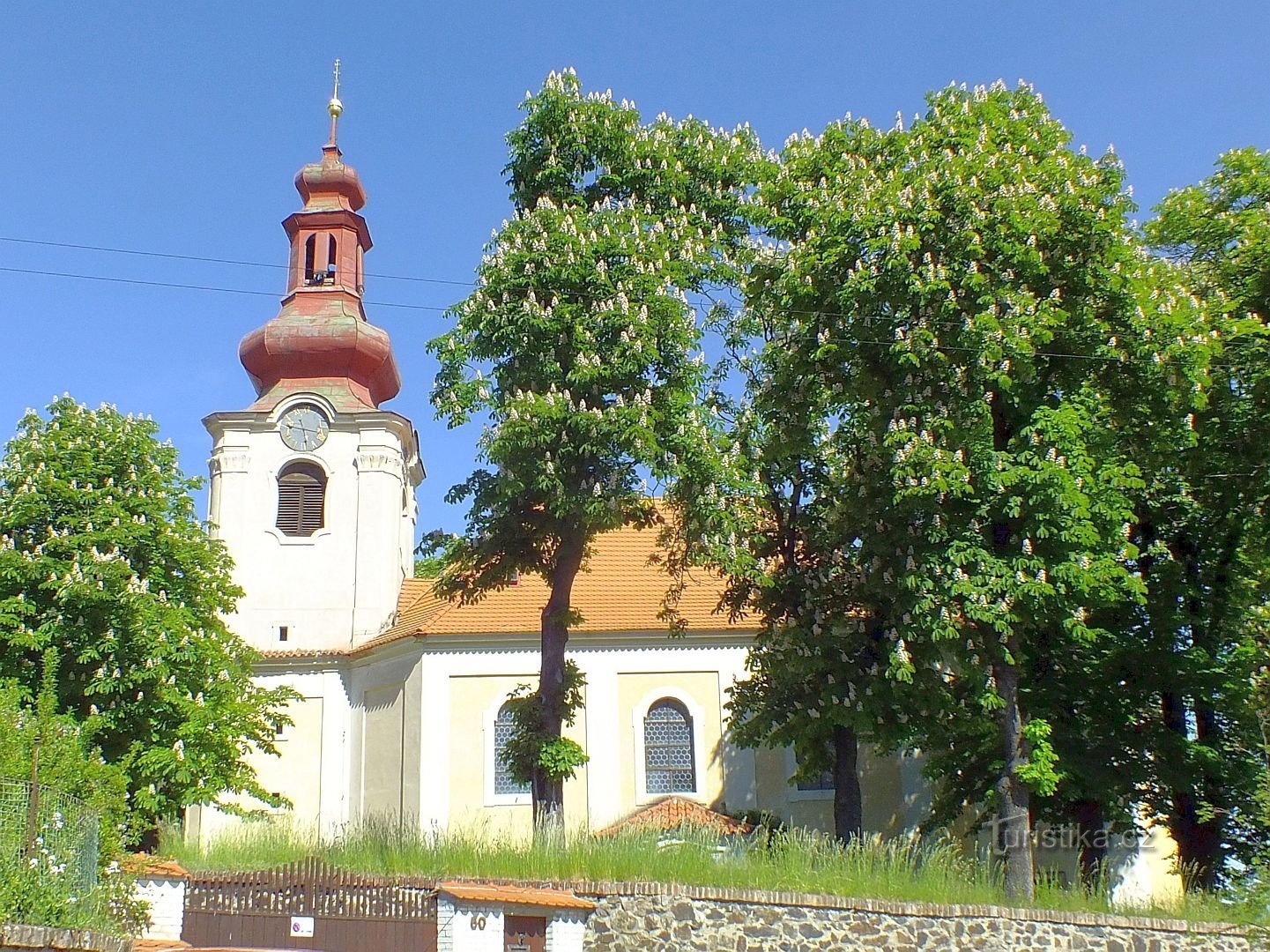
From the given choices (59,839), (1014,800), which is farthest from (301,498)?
(59,839)

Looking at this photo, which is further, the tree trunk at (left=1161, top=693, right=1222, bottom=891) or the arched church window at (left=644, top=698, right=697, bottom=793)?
the arched church window at (left=644, top=698, right=697, bottom=793)

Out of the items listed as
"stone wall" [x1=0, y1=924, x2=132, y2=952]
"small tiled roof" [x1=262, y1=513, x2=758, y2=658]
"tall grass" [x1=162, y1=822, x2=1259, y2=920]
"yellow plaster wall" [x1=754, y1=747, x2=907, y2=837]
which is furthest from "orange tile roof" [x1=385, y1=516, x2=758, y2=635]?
"stone wall" [x1=0, y1=924, x2=132, y2=952]

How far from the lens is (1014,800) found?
16.4 meters

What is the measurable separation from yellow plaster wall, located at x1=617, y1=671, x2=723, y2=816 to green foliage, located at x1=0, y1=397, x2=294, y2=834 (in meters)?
7.33

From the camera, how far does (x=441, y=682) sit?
89.5 feet

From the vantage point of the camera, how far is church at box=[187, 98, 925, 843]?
26.8 metres

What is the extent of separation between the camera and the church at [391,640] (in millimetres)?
26766

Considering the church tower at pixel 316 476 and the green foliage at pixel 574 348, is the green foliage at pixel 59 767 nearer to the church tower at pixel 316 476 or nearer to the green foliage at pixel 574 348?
the green foliage at pixel 574 348

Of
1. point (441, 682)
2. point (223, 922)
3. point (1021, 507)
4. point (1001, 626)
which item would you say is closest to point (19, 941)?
point (223, 922)

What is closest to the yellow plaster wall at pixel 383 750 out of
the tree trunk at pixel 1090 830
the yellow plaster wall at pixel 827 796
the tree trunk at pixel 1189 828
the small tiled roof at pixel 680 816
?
the small tiled roof at pixel 680 816

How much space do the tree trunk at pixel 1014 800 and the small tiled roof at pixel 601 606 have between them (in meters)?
10.2

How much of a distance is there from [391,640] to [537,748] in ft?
36.8

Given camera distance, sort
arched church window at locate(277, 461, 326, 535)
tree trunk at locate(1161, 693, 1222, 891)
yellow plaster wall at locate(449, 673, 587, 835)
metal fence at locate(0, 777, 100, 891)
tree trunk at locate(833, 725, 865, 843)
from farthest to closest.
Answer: arched church window at locate(277, 461, 326, 535) → yellow plaster wall at locate(449, 673, 587, 835) → tree trunk at locate(1161, 693, 1222, 891) → tree trunk at locate(833, 725, 865, 843) → metal fence at locate(0, 777, 100, 891)

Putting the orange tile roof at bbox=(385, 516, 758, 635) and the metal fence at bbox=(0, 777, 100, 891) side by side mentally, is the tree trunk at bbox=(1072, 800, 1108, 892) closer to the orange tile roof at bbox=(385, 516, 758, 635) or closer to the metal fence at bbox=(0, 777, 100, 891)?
the orange tile roof at bbox=(385, 516, 758, 635)
